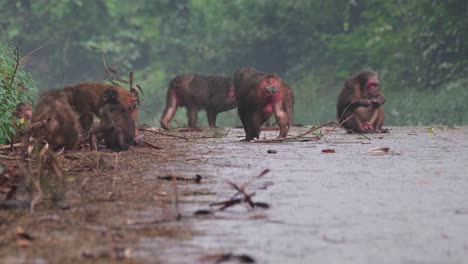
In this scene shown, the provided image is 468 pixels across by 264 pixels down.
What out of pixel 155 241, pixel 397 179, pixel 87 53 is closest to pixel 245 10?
pixel 87 53

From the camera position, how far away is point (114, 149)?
31.4ft

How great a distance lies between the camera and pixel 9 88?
31.9ft

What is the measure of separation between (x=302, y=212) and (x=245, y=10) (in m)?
33.5

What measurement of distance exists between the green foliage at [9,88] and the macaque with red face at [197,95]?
8250 mm

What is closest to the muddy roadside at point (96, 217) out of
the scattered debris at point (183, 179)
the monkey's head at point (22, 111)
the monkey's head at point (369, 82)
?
the scattered debris at point (183, 179)

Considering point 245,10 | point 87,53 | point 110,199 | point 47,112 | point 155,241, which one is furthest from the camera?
point 87,53

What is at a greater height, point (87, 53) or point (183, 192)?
point (87, 53)

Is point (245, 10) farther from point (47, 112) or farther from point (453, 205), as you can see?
point (453, 205)

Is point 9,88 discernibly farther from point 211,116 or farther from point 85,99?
point 211,116

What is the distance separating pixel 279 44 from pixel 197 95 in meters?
18.8

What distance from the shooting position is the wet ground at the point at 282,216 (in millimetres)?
3988

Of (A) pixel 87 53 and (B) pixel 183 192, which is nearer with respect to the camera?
(B) pixel 183 192

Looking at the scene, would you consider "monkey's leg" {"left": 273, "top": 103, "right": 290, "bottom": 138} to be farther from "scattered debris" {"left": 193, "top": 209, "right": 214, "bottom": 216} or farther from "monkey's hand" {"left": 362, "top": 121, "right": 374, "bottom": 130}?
"scattered debris" {"left": 193, "top": 209, "right": 214, "bottom": 216}

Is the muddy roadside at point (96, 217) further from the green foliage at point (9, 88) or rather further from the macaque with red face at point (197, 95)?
the macaque with red face at point (197, 95)
